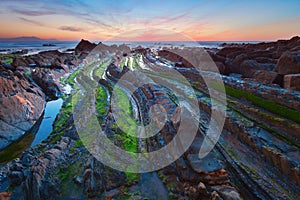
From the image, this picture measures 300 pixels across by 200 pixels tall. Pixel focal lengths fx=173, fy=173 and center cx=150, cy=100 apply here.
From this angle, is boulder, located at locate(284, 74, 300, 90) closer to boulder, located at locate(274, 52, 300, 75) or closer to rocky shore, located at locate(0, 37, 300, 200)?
rocky shore, located at locate(0, 37, 300, 200)

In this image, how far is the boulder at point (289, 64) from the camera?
2153cm

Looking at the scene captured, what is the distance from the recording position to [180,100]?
1920 cm

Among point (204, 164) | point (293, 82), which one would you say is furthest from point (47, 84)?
point (293, 82)

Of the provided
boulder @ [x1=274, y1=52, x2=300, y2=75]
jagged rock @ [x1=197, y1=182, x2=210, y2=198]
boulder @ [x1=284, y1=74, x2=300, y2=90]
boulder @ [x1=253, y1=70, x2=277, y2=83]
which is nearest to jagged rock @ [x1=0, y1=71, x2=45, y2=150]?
jagged rock @ [x1=197, y1=182, x2=210, y2=198]

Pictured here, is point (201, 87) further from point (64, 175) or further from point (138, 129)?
point (64, 175)

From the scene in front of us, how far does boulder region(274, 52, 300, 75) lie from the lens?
21531 millimetres

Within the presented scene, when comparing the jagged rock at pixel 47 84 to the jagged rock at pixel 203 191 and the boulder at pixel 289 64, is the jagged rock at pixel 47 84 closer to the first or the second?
the jagged rock at pixel 203 191

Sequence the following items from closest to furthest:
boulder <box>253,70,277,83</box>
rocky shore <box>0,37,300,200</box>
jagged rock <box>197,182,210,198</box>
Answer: jagged rock <box>197,182,210,198</box>, rocky shore <box>0,37,300,200</box>, boulder <box>253,70,277,83</box>

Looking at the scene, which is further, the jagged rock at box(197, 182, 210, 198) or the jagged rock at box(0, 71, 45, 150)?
the jagged rock at box(0, 71, 45, 150)

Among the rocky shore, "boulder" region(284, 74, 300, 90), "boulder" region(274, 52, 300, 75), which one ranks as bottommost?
the rocky shore

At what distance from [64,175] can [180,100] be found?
13460mm

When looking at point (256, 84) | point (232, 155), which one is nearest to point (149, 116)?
point (232, 155)

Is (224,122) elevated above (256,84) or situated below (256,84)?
below

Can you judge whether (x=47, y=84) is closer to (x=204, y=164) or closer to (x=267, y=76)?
(x=204, y=164)
